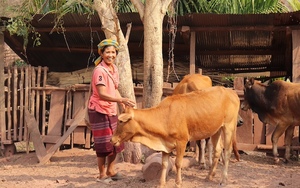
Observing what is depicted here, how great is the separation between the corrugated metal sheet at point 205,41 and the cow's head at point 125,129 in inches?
120

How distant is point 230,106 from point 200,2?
7.05 meters

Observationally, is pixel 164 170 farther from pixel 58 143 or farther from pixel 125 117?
pixel 58 143

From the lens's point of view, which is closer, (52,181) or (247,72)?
(52,181)

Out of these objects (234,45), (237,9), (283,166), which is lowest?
(283,166)

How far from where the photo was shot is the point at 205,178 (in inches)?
259

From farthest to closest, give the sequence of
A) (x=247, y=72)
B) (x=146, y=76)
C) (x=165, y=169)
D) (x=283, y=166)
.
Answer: (x=247, y=72)
(x=283, y=166)
(x=146, y=76)
(x=165, y=169)

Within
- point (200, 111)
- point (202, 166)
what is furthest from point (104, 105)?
point (202, 166)

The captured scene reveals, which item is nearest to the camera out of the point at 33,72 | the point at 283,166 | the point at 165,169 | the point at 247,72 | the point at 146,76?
the point at 165,169

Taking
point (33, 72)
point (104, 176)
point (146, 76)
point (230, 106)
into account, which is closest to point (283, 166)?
point (230, 106)

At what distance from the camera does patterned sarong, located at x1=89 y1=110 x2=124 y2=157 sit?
5992mm

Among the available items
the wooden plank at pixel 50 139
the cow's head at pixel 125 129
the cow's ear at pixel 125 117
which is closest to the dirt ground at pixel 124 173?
the wooden plank at pixel 50 139

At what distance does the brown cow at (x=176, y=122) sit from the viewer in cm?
564

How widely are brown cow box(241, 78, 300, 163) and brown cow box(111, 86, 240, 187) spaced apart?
2.63 meters

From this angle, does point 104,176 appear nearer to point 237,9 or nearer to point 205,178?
point 205,178
